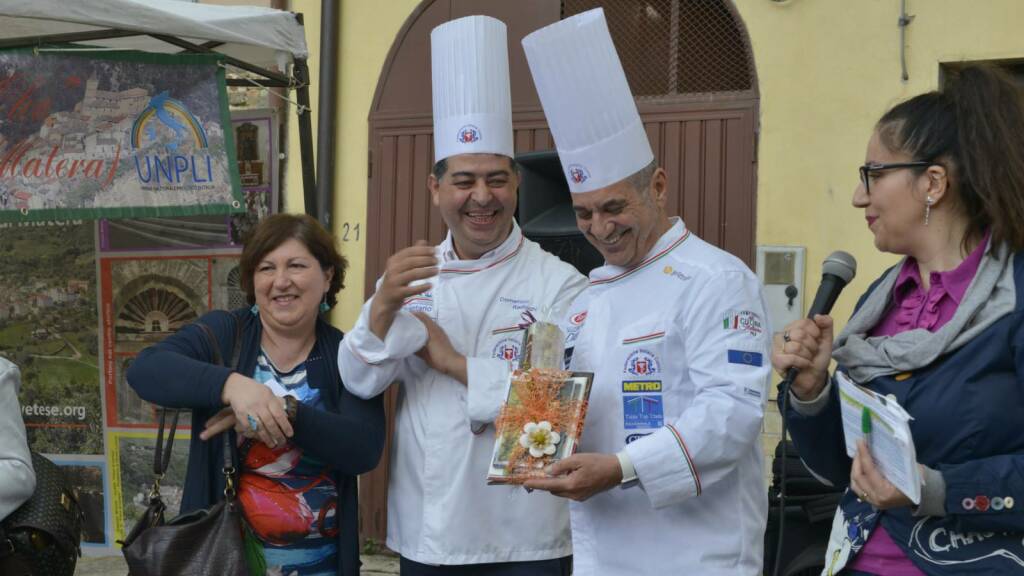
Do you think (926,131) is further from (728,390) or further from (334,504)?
(334,504)

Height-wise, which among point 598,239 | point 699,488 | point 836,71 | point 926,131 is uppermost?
point 836,71

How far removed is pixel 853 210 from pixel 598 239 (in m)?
2.90

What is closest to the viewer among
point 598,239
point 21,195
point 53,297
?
point 598,239

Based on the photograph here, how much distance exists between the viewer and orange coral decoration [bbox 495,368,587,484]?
226cm

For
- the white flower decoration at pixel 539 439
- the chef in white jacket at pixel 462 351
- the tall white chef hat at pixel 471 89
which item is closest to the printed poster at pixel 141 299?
the tall white chef hat at pixel 471 89

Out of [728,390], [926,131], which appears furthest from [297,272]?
[926,131]

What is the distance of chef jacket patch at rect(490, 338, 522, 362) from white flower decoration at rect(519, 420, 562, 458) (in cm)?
54

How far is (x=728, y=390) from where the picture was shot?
2.22 metres

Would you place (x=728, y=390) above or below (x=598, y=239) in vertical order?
below

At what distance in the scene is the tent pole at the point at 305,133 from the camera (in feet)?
15.5

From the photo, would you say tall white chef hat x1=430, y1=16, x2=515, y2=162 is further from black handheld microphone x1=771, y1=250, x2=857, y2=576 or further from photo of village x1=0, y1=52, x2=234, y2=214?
photo of village x1=0, y1=52, x2=234, y2=214

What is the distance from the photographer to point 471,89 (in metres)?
3.09

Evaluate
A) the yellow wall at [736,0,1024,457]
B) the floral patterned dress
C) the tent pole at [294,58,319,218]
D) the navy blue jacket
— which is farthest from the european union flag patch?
the tent pole at [294,58,319,218]

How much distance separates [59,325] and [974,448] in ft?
17.1
